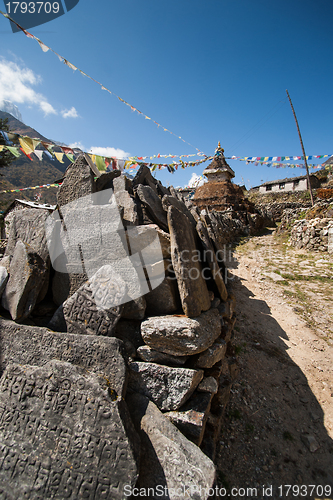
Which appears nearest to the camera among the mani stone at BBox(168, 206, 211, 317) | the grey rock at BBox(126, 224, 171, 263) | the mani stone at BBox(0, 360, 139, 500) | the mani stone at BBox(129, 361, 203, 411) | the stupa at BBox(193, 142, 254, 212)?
the mani stone at BBox(0, 360, 139, 500)

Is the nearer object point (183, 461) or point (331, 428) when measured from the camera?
point (183, 461)

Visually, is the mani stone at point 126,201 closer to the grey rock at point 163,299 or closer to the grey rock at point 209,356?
the grey rock at point 163,299

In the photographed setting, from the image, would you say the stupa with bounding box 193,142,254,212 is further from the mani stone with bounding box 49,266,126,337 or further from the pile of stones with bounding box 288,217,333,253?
the mani stone with bounding box 49,266,126,337

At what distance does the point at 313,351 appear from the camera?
3.92 metres

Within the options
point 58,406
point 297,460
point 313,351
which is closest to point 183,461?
point 58,406

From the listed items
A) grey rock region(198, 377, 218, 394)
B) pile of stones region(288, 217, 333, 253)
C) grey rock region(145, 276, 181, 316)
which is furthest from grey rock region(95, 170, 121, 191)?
pile of stones region(288, 217, 333, 253)

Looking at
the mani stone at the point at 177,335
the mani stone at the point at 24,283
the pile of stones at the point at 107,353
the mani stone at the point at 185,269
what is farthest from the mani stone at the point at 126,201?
the mani stone at the point at 177,335

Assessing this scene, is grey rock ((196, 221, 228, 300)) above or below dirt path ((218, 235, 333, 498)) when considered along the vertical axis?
above

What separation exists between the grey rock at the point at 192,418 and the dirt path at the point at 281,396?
540mm

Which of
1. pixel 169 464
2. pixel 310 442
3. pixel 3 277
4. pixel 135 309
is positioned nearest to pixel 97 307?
pixel 135 309

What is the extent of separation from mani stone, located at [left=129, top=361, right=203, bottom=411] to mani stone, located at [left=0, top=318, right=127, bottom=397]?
0.34 m

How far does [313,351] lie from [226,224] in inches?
399

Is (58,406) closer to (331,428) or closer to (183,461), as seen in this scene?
(183,461)

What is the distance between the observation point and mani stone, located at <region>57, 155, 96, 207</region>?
292cm
